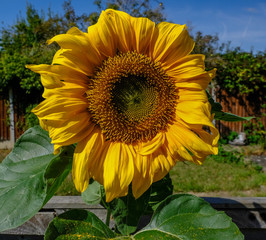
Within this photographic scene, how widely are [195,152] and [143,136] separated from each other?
17 centimetres

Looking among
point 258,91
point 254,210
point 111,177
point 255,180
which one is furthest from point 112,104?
point 258,91

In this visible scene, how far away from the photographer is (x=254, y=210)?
158 cm

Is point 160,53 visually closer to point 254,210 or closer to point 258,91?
point 254,210

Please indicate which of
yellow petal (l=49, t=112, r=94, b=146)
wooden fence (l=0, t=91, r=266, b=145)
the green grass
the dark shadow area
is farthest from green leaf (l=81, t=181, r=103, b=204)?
wooden fence (l=0, t=91, r=266, b=145)

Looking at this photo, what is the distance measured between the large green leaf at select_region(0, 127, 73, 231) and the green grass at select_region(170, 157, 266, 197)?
336 cm

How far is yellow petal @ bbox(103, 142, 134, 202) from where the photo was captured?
32.6 inches

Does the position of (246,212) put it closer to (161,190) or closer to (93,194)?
(161,190)

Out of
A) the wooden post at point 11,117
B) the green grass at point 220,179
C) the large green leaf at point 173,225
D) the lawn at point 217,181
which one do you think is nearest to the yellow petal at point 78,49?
the large green leaf at point 173,225

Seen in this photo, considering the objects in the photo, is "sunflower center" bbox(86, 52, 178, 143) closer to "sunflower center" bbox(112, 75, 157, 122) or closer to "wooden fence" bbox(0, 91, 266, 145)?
"sunflower center" bbox(112, 75, 157, 122)

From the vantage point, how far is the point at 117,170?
33.4 inches

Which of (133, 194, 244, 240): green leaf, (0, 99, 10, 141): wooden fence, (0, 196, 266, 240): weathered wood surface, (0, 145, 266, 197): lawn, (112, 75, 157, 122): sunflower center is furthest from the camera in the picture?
(0, 99, 10, 141): wooden fence

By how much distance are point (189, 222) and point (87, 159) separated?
32cm

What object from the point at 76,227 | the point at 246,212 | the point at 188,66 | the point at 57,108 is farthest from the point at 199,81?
the point at 246,212

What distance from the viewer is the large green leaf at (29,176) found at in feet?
2.69
